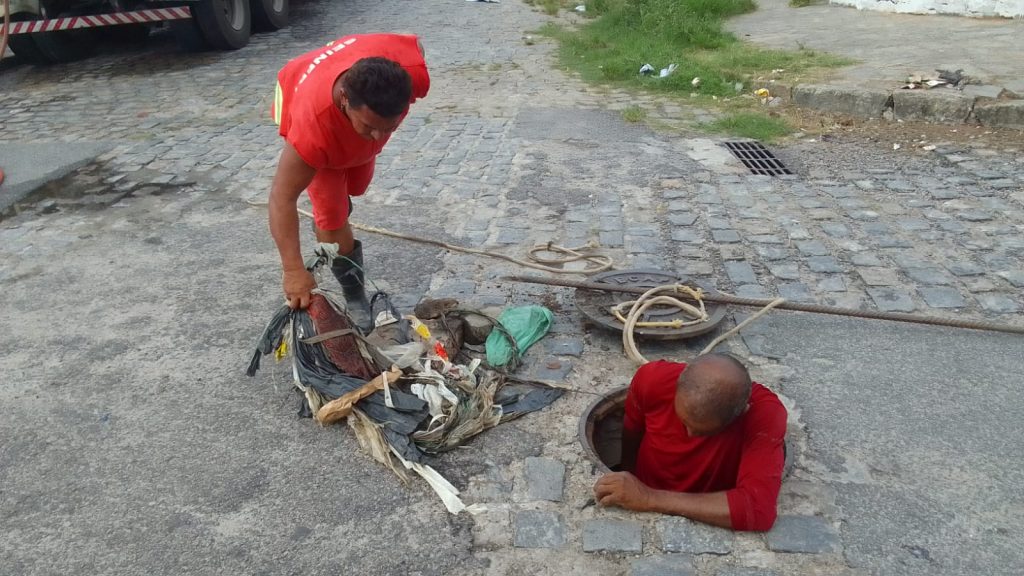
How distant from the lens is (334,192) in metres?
3.62

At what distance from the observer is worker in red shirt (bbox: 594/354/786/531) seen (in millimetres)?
2594

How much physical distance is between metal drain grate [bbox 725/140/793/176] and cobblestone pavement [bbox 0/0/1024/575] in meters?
0.15

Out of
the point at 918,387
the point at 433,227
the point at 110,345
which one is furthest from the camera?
the point at 433,227

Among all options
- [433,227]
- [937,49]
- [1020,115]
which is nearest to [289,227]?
[433,227]

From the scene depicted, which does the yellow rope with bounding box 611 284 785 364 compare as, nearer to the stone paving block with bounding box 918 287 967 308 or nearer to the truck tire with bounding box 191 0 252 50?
the stone paving block with bounding box 918 287 967 308

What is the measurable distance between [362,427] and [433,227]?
7.51 ft

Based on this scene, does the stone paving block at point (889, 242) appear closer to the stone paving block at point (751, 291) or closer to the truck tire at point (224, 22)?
the stone paving block at point (751, 291)

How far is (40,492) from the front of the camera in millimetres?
2924

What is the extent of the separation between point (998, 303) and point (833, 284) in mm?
774

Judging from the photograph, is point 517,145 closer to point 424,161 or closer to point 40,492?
point 424,161

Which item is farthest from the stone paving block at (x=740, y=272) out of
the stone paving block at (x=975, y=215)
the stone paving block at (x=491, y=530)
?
the stone paving block at (x=491, y=530)

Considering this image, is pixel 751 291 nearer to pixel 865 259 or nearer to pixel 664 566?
pixel 865 259

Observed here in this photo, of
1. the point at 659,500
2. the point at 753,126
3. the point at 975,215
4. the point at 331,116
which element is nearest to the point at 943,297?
the point at 975,215

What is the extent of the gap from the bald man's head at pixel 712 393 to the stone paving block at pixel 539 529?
1.85 feet
